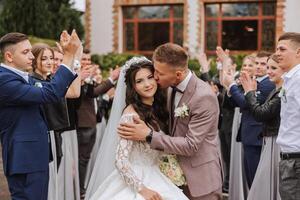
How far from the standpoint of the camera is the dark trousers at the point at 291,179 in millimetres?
4027

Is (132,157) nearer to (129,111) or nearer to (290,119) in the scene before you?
(129,111)

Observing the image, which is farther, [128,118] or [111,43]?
[111,43]

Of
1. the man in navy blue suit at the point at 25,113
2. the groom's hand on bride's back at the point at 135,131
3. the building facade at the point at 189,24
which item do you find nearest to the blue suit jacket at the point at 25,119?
the man in navy blue suit at the point at 25,113

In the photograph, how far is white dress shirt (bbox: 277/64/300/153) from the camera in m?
3.96

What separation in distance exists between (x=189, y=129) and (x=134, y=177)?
Result: 1.70ft

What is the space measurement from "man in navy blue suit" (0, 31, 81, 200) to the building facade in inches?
493

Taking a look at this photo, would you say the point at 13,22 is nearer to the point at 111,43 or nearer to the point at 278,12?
the point at 111,43

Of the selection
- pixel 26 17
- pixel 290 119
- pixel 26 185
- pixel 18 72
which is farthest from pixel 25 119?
pixel 26 17

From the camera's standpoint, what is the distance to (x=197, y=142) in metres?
3.88

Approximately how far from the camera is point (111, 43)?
18328 mm

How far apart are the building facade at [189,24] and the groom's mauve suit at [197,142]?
12.6 meters

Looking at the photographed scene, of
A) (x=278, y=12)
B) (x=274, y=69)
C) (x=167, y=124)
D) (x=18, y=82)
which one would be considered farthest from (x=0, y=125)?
→ (x=278, y=12)

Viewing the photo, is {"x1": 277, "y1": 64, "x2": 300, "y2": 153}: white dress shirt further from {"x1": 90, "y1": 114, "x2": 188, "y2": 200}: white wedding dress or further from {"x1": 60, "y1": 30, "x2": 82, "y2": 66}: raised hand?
{"x1": 60, "y1": 30, "x2": 82, "y2": 66}: raised hand

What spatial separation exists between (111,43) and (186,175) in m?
14.6
